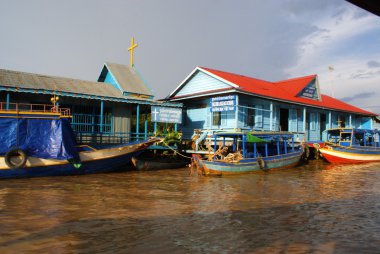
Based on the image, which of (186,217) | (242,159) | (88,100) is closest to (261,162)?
(242,159)

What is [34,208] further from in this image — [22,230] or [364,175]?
[364,175]

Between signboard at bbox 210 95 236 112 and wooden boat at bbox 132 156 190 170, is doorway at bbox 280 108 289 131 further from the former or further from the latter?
wooden boat at bbox 132 156 190 170

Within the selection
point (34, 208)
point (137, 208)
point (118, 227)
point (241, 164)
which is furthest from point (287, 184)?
Answer: point (34, 208)

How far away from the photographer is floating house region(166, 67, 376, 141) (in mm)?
18391

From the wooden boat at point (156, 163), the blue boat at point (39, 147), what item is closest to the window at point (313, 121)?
the wooden boat at point (156, 163)

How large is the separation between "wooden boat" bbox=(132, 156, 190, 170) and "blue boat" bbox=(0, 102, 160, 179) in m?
2.66

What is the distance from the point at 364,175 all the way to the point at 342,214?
30.0ft

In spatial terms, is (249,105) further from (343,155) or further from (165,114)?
(343,155)

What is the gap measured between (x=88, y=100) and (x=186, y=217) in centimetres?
1230

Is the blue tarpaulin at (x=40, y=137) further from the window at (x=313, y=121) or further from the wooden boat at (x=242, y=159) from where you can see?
the window at (x=313, y=121)

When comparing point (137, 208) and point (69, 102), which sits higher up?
point (69, 102)

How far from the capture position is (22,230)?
6.13 meters

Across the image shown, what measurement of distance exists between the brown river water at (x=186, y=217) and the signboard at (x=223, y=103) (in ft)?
19.7

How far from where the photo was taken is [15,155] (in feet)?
41.5
